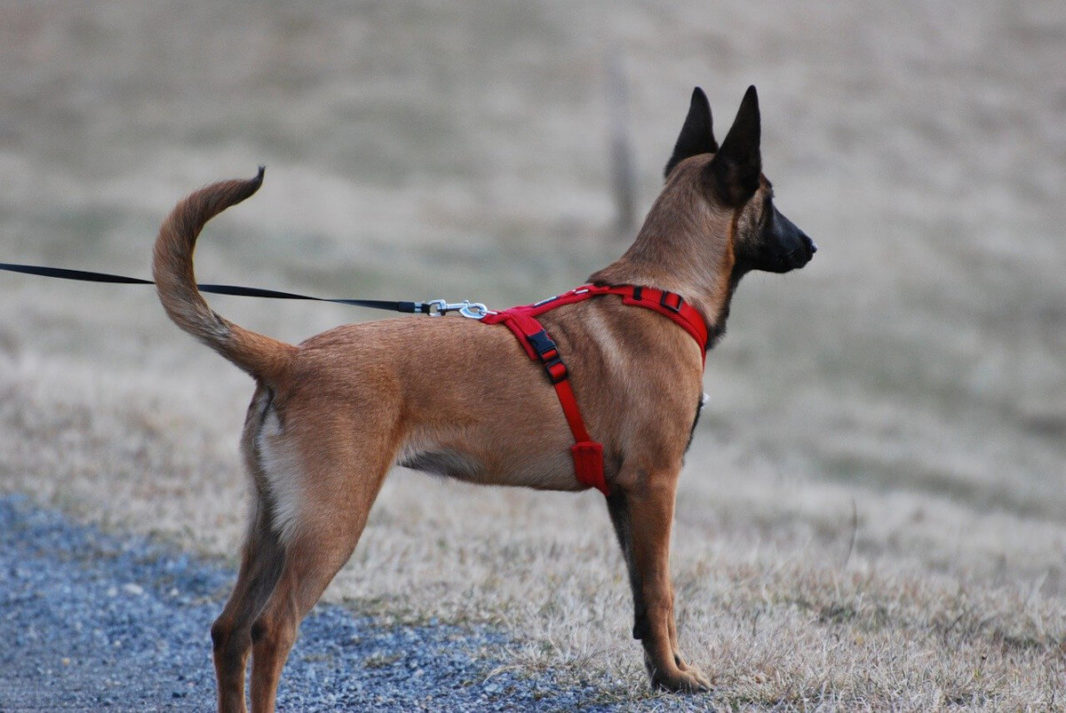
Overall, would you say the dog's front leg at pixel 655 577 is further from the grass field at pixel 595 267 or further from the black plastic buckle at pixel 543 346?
the black plastic buckle at pixel 543 346

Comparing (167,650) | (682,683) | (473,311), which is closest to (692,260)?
(473,311)

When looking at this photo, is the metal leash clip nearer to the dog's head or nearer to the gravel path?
the dog's head

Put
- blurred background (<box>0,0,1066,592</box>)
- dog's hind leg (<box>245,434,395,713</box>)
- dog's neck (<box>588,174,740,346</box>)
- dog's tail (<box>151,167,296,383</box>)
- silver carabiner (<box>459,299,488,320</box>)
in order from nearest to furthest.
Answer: dog's hind leg (<box>245,434,395,713</box>) → dog's tail (<box>151,167,296,383</box>) → silver carabiner (<box>459,299,488,320</box>) → dog's neck (<box>588,174,740,346</box>) → blurred background (<box>0,0,1066,592</box>)

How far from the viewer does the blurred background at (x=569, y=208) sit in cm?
1223

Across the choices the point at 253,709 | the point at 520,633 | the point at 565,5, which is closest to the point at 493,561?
the point at 520,633

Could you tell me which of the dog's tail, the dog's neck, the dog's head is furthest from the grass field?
the dog's tail

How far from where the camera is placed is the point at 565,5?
146 ft

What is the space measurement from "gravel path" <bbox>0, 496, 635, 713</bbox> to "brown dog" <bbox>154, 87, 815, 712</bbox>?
2.48 ft

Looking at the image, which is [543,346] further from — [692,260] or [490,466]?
[692,260]

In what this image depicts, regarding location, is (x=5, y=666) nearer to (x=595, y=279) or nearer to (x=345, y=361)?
(x=345, y=361)

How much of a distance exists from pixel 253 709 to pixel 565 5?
43043 mm

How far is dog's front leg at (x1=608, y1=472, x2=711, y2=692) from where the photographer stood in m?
4.46

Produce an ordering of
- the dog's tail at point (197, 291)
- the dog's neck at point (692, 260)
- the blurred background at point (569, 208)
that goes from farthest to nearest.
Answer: the blurred background at point (569, 208)
the dog's neck at point (692, 260)
the dog's tail at point (197, 291)

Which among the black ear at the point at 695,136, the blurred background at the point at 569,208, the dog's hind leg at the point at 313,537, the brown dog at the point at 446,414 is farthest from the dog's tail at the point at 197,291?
the blurred background at the point at 569,208
